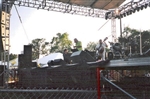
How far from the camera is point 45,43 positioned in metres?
35.9

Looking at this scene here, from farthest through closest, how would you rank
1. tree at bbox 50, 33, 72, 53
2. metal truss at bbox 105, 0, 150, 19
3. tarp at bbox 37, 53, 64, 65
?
tree at bbox 50, 33, 72, 53 → metal truss at bbox 105, 0, 150, 19 → tarp at bbox 37, 53, 64, 65

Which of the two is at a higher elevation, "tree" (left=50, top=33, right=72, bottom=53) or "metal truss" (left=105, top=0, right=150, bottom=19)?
"metal truss" (left=105, top=0, right=150, bottom=19)

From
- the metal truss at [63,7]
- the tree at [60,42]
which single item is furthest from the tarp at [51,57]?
the tree at [60,42]

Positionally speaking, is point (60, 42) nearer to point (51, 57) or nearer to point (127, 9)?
point (127, 9)

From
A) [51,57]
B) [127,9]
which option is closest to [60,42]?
[127,9]

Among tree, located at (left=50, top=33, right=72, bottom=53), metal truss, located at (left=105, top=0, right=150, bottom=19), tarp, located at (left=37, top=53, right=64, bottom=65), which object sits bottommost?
tarp, located at (left=37, top=53, right=64, bottom=65)

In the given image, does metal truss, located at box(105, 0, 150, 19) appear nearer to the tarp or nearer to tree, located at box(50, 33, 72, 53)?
the tarp

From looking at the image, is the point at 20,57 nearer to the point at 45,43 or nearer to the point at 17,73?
the point at 17,73

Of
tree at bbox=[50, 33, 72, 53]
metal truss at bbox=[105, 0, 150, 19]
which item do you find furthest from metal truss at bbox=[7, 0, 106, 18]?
tree at bbox=[50, 33, 72, 53]

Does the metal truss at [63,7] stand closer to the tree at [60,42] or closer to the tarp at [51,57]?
the tarp at [51,57]


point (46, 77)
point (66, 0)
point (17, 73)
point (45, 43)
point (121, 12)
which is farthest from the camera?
point (45, 43)

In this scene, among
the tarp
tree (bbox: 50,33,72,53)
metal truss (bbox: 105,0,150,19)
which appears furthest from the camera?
tree (bbox: 50,33,72,53)

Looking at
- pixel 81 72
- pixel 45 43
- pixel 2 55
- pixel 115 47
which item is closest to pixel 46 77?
pixel 81 72

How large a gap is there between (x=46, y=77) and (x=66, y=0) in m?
6.94
